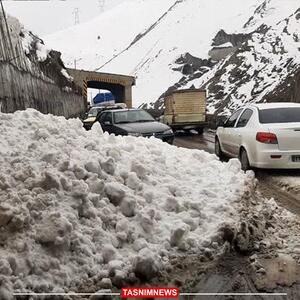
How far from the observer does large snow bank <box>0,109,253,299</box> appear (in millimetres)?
4270

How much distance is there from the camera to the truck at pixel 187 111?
26734 mm

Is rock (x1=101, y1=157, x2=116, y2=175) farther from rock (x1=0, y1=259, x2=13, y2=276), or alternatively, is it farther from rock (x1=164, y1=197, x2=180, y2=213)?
rock (x1=0, y1=259, x2=13, y2=276)

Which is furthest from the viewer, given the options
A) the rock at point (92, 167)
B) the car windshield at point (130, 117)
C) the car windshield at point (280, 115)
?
the car windshield at point (130, 117)

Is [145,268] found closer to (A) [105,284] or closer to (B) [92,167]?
(A) [105,284]

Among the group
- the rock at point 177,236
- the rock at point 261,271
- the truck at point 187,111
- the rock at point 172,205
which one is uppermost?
the truck at point 187,111

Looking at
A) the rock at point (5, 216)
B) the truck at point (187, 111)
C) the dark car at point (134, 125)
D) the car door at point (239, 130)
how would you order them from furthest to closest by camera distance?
the truck at point (187, 111)
the dark car at point (134, 125)
the car door at point (239, 130)
the rock at point (5, 216)

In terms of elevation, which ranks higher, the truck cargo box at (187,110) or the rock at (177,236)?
the truck cargo box at (187,110)

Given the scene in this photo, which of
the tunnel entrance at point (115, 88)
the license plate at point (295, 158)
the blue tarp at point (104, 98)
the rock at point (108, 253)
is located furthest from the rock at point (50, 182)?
the blue tarp at point (104, 98)

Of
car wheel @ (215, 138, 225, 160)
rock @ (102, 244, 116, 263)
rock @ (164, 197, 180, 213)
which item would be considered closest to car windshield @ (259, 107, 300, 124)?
car wheel @ (215, 138, 225, 160)

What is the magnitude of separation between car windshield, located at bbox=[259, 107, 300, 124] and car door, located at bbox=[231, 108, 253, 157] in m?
0.43

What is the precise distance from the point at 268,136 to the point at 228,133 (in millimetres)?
2238

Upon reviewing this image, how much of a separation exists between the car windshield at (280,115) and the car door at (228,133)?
1262 mm

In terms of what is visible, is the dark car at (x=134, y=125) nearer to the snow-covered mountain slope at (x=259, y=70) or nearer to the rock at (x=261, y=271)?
the rock at (x=261, y=271)

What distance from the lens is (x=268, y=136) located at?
9555 mm
